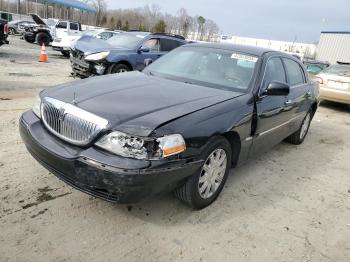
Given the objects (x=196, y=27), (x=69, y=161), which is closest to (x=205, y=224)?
(x=69, y=161)

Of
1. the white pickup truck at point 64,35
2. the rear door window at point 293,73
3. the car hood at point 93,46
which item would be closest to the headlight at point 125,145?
the rear door window at point 293,73

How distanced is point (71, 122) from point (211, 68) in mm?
2005

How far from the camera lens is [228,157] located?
3.54m

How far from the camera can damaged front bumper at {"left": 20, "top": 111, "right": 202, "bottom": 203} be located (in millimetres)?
2572

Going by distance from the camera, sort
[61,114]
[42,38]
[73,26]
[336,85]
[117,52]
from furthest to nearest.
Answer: [42,38]
[73,26]
[336,85]
[117,52]
[61,114]

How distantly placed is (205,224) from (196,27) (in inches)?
2645

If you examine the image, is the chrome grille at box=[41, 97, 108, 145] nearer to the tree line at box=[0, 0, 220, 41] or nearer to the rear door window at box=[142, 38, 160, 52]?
the rear door window at box=[142, 38, 160, 52]

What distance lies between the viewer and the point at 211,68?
420cm

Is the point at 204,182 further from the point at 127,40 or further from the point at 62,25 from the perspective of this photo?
the point at 62,25

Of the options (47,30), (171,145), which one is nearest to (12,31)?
(47,30)

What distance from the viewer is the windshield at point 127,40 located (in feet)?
31.5

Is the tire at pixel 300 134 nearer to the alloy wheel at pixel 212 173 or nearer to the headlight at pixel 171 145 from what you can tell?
the alloy wheel at pixel 212 173

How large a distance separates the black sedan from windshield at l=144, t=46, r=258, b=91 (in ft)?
0.04

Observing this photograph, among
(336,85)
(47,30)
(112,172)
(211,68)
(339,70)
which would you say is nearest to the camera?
(112,172)
